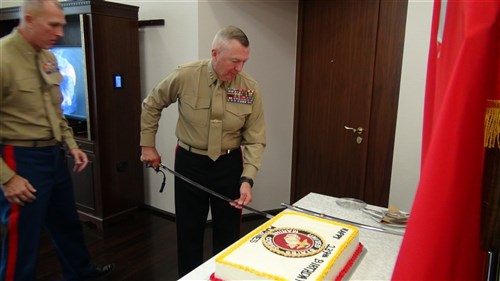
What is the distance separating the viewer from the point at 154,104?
6.38ft

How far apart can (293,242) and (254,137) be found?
97 cm

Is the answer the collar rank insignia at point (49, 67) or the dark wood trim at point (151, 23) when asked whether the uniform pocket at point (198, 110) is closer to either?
the collar rank insignia at point (49, 67)

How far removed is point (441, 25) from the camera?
2.00ft

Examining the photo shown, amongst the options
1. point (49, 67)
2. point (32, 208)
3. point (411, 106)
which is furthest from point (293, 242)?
point (411, 106)

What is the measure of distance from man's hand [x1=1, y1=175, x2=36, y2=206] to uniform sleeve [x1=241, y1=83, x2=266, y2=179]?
1.01 meters

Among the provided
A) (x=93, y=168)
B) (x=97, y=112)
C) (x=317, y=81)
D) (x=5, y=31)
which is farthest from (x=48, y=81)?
(x=5, y=31)

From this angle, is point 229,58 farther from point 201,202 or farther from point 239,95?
point 201,202

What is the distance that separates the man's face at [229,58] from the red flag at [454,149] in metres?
1.15

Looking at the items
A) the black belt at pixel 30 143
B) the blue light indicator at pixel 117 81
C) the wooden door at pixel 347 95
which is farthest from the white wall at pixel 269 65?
the black belt at pixel 30 143

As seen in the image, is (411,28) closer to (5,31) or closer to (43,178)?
(43,178)

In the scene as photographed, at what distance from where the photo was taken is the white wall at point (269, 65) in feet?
8.26

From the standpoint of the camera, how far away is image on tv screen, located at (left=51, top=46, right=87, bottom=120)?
9.90 feet

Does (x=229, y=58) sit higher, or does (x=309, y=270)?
(x=229, y=58)

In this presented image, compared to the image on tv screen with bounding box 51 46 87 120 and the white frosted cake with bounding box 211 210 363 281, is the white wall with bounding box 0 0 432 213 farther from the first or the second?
the white frosted cake with bounding box 211 210 363 281
